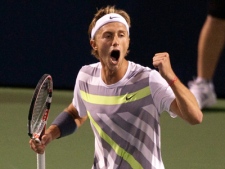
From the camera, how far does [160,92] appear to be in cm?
372

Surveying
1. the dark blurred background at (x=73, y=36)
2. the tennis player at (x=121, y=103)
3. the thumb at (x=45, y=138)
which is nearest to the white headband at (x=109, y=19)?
the tennis player at (x=121, y=103)

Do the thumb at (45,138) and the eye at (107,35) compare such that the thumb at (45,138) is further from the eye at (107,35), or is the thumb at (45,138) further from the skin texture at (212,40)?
the skin texture at (212,40)

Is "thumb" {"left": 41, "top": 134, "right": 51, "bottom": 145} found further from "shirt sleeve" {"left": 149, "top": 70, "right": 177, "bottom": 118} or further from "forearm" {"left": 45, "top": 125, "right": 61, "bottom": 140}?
"shirt sleeve" {"left": 149, "top": 70, "right": 177, "bottom": 118}

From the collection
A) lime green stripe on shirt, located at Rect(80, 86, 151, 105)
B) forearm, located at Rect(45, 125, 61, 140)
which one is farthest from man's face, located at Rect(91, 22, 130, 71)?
forearm, located at Rect(45, 125, 61, 140)

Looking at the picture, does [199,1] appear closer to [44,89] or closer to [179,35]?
[179,35]

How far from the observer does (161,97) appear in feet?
12.2

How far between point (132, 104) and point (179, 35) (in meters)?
4.23

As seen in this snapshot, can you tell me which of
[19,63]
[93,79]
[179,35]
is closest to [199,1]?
[179,35]

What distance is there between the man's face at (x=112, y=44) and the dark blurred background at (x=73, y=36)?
13.4 feet

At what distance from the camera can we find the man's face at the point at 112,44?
3.76 meters

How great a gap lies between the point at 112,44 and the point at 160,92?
0.35 m

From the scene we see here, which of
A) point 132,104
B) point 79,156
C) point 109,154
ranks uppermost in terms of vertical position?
point 132,104

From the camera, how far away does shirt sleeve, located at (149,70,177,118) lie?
144 inches

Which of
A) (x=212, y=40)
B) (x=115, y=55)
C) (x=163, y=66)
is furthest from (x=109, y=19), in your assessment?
(x=212, y=40)
